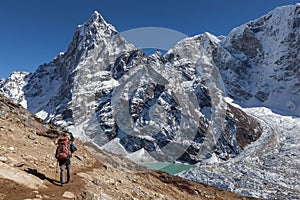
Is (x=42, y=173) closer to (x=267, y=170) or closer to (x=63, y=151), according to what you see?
(x=63, y=151)

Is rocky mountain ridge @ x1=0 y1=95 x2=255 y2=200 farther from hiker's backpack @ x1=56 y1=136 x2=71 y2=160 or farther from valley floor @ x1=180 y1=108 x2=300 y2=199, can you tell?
valley floor @ x1=180 y1=108 x2=300 y2=199

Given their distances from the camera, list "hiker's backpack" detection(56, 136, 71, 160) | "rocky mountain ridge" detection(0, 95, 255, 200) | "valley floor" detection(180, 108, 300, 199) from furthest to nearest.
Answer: "valley floor" detection(180, 108, 300, 199)
"hiker's backpack" detection(56, 136, 71, 160)
"rocky mountain ridge" detection(0, 95, 255, 200)

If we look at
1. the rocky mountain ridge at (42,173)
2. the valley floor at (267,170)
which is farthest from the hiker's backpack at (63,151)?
the valley floor at (267,170)

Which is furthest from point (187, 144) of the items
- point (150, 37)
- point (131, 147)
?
point (150, 37)

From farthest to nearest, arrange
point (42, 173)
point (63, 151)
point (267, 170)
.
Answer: point (267, 170)
point (42, 173)
point (63, 151)

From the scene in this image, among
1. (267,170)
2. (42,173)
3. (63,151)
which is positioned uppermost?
(267,170)

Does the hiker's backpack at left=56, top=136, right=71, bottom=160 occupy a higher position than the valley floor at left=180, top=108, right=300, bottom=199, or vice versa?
the valley floor at left=180, top=108, right=300, bottom=199

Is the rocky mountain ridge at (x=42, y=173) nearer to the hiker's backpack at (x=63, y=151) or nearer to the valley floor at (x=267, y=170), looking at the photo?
the hiker's backpack at (x=63, y=151)

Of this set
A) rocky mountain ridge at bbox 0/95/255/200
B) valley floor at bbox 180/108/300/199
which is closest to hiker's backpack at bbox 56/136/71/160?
rocky mountain ridge at bbox 0/95/255/200

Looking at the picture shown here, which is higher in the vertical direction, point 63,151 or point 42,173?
point 63,151

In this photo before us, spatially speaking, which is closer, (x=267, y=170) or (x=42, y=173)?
(x=42, y=173)

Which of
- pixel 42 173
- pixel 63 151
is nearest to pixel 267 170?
pixel 42 173

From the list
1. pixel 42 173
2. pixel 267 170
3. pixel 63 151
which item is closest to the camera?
pixel 63 151

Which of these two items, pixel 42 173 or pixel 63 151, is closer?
pixel 63 151
